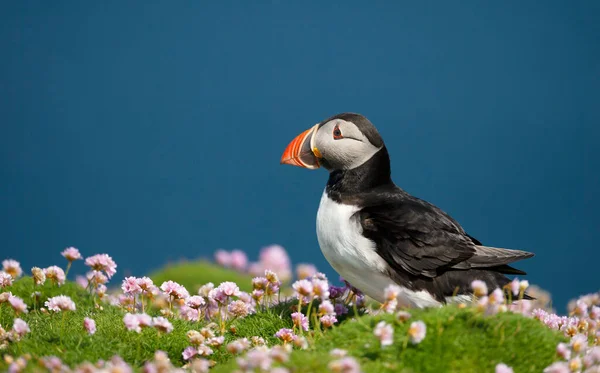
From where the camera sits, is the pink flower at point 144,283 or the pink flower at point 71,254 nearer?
the pink flower at point 144,283

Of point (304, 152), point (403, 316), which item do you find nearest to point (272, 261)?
point (304, 152)

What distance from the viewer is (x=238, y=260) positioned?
13086 mm

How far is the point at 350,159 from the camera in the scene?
23.9 feet

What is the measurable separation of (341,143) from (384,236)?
1.12 meters

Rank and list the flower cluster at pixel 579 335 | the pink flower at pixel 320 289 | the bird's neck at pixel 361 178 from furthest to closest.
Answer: the bird's neck at pixel 361 178, the pink flower at pixel 320 289, the flower cluster at pixel 579 335

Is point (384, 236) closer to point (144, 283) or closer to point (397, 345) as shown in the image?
point (397, 345)

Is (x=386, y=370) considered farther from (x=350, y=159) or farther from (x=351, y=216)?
(x=350, y=159)

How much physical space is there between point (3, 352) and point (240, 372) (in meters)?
2.22

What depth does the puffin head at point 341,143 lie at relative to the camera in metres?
7.24

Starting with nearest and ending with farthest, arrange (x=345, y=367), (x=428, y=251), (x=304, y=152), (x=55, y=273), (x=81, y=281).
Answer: (x=345, y=367) < (x=428, y=251) < (x=55, y=273) < (x=304, y=152) < (x=81, y=281)

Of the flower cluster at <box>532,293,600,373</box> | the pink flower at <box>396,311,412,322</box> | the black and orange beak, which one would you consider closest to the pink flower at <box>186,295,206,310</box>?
the black and orange beak

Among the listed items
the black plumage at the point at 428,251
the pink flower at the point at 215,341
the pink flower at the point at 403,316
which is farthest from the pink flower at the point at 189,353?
the black plumage at the point at 428,251

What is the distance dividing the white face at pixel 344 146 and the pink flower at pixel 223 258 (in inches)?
236

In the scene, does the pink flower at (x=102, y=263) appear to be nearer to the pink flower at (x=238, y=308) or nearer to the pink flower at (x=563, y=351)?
the pink flower at (x=238, y=308)
